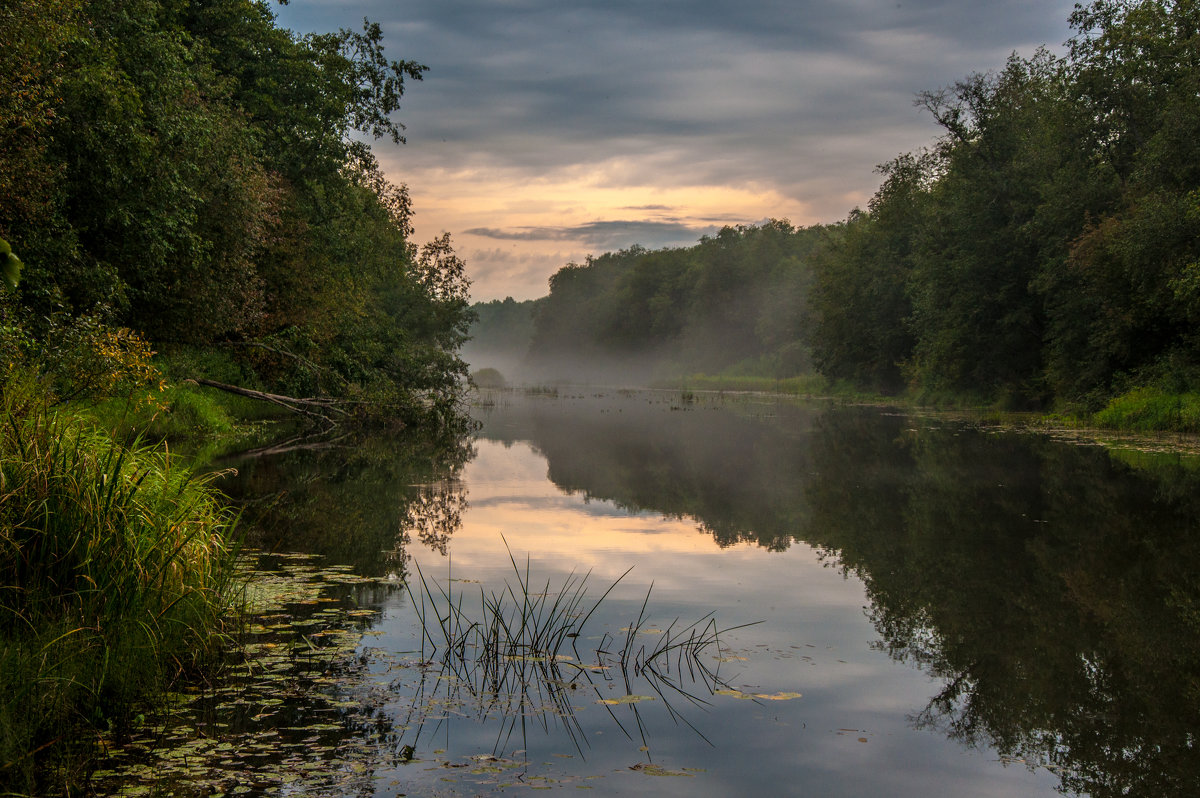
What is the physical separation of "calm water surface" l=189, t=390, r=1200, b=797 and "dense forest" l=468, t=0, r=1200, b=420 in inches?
403

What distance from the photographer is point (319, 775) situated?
14.6 ft

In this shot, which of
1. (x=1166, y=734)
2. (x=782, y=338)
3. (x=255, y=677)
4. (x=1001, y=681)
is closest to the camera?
(x=1166, y=734)

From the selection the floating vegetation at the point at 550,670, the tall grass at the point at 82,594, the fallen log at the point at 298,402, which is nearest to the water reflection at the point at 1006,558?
the floating vegetation at the point at 550,670

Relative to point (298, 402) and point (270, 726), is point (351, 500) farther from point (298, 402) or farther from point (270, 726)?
point (298, 402)

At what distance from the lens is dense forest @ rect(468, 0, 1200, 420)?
83.1 feet

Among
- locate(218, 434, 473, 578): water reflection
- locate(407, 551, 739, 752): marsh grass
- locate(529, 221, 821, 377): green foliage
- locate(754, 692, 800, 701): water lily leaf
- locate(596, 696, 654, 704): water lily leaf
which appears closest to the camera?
locate(407, 551, 739, 752): marsh grass

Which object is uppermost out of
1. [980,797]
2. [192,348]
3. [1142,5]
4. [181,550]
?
[1142,5]

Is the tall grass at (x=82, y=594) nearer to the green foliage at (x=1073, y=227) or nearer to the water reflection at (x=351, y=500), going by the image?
the water reflection at (x=351, y=500)

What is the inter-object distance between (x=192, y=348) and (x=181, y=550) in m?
20.6

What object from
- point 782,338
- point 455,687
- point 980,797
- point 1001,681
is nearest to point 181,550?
point 455,687

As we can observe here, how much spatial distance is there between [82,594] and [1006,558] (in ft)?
27.7

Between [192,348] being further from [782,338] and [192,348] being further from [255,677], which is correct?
[782,338]

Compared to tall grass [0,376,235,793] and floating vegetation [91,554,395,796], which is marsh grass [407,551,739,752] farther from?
tall grass [0,376,235,793]

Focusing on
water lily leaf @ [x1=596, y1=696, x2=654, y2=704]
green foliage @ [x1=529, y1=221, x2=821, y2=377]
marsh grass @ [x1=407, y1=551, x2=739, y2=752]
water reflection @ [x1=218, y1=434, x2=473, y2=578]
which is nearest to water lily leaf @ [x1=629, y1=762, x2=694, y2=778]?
marsh grass @ [x1=407, y1=551, x2=739, y2=752]
